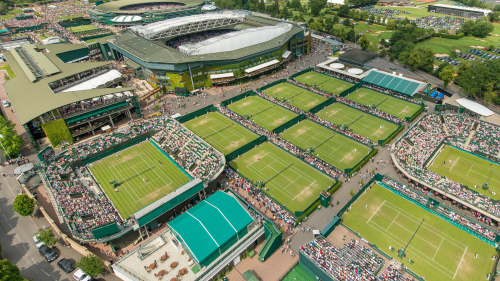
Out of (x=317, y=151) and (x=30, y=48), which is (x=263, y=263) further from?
(x=30, y=48)

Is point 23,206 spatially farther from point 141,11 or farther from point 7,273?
point 141,11

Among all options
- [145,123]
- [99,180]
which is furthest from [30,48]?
[99,180]

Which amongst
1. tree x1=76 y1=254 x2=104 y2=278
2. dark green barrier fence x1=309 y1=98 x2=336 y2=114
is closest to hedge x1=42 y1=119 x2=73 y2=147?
tree x1=76 y1=254 x2=104 y2=278

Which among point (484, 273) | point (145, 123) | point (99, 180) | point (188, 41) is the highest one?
point (188, 41)

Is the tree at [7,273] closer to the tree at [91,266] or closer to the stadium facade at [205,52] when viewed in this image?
the tree at [91,266]

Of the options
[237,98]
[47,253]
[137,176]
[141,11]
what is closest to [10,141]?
[137,176]

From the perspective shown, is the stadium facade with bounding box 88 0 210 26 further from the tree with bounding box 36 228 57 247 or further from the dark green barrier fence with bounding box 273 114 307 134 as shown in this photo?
the tree with bounding box 36 228 57 247
